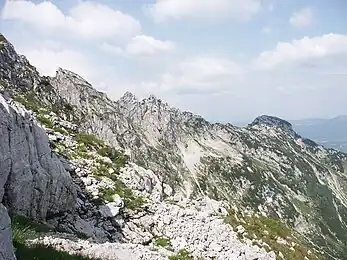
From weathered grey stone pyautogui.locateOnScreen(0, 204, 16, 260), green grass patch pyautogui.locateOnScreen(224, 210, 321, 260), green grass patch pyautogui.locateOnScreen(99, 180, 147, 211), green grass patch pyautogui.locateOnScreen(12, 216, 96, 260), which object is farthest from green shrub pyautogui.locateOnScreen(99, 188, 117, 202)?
weathered grey stone pyautogui.locateOnScreen(0, 204, 16, 260)

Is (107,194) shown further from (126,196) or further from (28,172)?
(28,172)

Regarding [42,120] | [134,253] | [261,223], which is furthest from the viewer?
[42,120]

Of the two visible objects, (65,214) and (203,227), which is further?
(203,227)

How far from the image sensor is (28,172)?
22062 mm

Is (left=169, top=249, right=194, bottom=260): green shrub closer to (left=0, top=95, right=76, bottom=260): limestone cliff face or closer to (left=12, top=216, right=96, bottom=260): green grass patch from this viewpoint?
(left=0, top=95, right=76, bottom=260): limestone cliff face

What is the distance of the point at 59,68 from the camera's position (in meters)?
174

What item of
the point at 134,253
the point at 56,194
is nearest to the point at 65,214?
the point at 56,194

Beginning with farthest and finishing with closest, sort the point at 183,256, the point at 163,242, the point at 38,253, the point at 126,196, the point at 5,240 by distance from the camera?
the point at 126,196 → the point at 163,242 → the point at 183,256 → the point at 38,253 → the point at 5,240

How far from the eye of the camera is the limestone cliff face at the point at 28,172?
19963mm

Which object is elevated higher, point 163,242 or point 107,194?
point 107,194

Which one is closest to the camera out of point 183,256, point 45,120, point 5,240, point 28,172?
point 5,240

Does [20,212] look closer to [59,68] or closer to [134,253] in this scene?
[134,253]

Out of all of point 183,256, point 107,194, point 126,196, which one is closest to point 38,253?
point 183,256

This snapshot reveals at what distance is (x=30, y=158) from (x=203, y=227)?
1258cm
